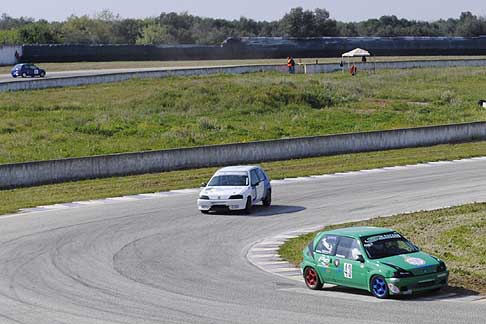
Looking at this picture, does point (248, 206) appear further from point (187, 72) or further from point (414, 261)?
point (187, 72)

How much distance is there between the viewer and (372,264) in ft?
59.7

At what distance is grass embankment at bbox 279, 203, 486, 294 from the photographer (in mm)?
19875

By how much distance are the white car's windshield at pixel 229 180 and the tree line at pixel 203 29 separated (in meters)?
97.0

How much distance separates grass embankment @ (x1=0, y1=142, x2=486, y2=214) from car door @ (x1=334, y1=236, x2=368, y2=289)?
622 inches

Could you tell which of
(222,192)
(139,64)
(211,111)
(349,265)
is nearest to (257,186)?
(222,192)

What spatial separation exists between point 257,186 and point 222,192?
1234mm

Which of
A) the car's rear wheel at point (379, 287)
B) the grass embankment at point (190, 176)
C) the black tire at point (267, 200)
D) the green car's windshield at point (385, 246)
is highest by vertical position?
the green car's windshield at point (385, 246)

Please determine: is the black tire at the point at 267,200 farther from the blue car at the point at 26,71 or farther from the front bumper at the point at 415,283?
the blue car at the point at 26,71

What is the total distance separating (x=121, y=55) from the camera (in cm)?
9769

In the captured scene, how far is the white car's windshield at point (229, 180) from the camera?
3084cm

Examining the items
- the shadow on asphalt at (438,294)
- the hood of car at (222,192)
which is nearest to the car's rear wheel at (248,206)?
the hood of car at (222,192)

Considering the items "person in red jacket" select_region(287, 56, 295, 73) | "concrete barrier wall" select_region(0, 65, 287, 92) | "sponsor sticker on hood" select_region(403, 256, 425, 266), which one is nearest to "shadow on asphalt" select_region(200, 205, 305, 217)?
"sponsor sticker on hood" select_region(403, 256, 425, 266)

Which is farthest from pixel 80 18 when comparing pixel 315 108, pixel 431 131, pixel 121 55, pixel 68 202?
pixel 68 202

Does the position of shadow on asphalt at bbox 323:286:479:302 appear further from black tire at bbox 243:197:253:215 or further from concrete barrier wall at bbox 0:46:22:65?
concrete barrier wall at bbox 0:46:22:65
